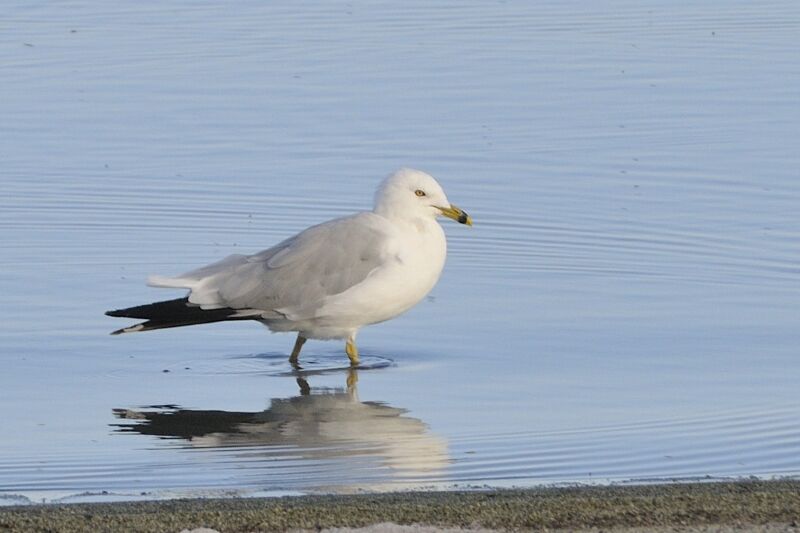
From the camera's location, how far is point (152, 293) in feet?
34.1

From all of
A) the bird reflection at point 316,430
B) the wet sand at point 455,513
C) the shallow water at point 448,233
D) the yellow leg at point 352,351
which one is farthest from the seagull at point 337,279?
the wet sand at point 455,513

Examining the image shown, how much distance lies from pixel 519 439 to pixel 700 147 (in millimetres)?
6692

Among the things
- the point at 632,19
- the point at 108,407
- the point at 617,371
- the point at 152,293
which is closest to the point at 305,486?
the point at 108,407

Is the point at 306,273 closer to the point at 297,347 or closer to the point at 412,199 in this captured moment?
the point at 297,347

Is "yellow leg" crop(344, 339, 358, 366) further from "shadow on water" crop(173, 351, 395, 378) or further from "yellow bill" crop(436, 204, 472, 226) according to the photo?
"yellow bill" crop(436, 204, 472, 226)

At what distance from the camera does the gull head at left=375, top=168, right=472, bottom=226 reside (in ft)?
31.2

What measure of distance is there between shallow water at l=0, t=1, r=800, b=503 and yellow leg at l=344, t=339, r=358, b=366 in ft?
0.32

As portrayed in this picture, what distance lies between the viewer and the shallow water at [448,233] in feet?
25.3

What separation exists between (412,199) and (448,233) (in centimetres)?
266

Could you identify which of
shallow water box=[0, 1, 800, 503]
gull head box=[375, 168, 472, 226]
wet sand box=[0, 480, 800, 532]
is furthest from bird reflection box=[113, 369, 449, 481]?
gull head box=[375, 168, 472, 226]

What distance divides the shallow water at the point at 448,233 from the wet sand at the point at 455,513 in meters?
0.72

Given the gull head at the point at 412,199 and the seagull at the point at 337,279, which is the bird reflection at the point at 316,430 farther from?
the gull head at the point at 412,199

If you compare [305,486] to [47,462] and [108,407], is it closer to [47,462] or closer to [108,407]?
[47,462]

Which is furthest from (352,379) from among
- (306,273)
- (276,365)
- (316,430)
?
(316,430)
